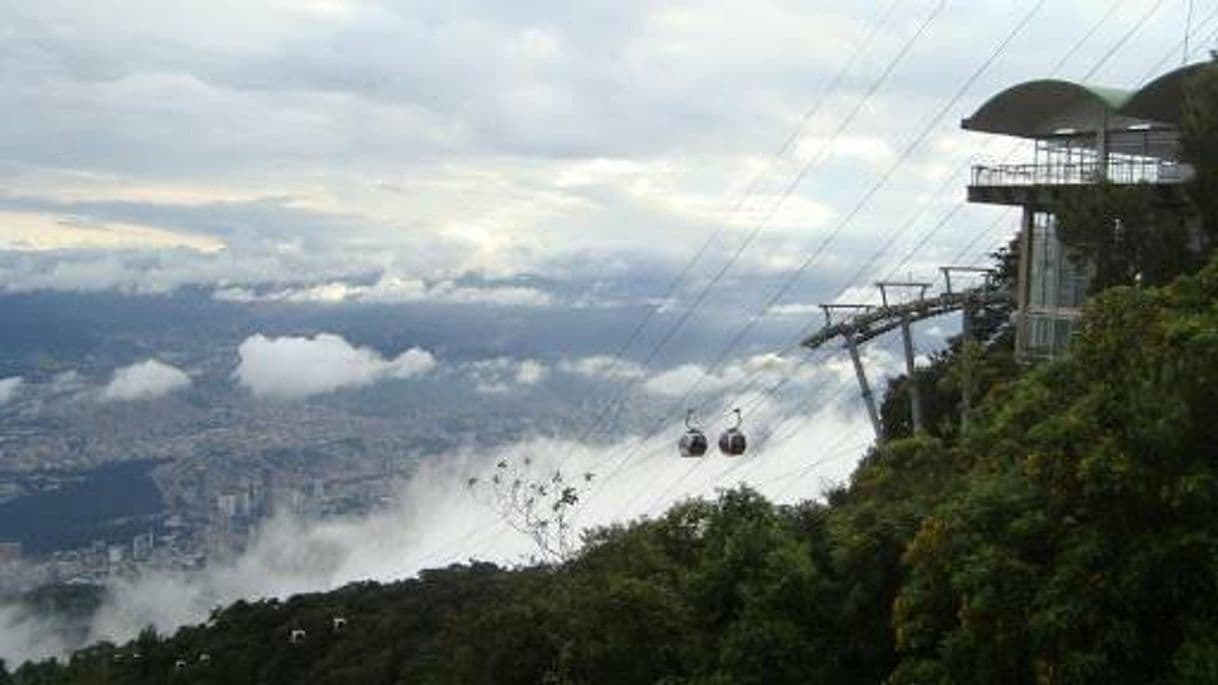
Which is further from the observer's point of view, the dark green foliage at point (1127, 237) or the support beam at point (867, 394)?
the support beam at point (867, 394)

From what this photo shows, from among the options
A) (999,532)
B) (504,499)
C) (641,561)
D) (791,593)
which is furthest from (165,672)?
(999,532)

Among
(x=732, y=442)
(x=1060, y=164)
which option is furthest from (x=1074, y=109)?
(x=732, y=442)

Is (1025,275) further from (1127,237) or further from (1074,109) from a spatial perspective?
(1127,237)

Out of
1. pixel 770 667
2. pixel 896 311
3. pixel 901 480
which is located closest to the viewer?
pixel 770 667

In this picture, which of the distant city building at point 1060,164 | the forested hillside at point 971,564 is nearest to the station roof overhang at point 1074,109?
the distant city building at point 1060,164

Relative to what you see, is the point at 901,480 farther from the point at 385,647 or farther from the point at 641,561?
the point at 385,647

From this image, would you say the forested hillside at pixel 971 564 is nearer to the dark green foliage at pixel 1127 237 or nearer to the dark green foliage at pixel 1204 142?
the dark green foliage at pixel 1127 237
